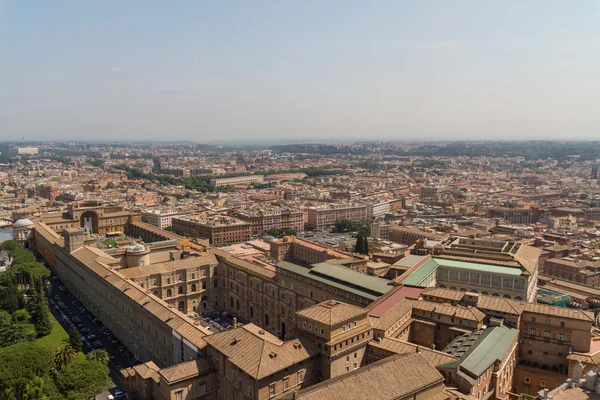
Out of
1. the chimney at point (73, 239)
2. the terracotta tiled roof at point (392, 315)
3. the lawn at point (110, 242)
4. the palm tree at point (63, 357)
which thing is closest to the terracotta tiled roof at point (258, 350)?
the terracotta tiled roof at point (392, 315)

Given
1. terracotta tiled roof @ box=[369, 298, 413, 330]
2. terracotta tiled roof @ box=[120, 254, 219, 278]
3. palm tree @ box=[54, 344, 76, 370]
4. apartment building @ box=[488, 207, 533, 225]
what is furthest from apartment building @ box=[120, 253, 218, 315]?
apartment building @ box=[488, 207, 533, 225]

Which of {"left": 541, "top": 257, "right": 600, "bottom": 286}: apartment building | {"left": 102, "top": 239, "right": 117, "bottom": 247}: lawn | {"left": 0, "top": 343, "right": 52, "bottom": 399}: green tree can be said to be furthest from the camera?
{"left": 102, "top": 239, "right": 117, "bottom": 247}: lawn

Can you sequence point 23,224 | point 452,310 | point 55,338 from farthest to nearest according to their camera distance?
point 23,224 → point 55,338 → point 452,310

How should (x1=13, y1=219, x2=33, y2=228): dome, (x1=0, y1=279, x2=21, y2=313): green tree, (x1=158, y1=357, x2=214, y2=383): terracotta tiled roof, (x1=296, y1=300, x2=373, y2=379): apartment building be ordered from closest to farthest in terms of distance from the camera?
(x1=158, y1=357, x2=214, y2=383): terracotta tiled roof
(x1=296, y1=300, x2=373, y2=379): apartment building
(x1=0, y1=279, x2=21, y2=313): green tree
(x1=13, y1=219, x2=33, y2=228): dome

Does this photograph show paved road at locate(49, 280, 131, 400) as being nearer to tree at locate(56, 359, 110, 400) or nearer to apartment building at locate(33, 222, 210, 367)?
apartment building at locate(33, 222, 210, 367)

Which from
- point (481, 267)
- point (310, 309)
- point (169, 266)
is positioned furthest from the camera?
point (169, 266)

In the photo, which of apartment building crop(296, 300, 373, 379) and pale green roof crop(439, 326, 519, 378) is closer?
pale green roof crop(439, 326, 519, 378)

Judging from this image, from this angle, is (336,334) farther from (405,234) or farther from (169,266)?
(405,234)

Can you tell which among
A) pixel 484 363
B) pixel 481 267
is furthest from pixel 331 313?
pixel 481 267
